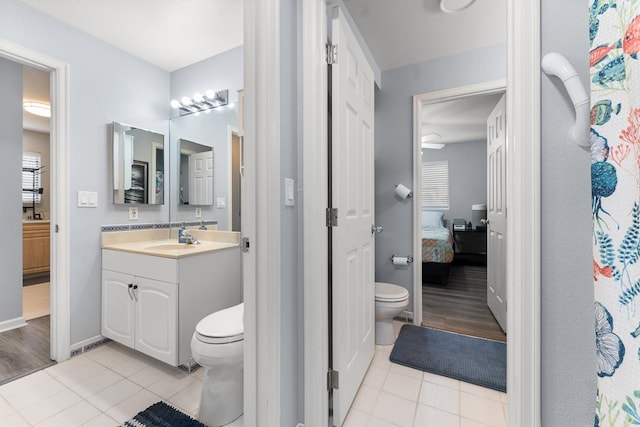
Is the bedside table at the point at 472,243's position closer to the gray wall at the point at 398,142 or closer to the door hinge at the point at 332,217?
the gray wall at the point at 398,142

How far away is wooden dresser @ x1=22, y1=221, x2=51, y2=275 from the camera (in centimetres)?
377

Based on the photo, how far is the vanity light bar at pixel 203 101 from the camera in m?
2.37

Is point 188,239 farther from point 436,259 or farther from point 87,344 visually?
point 436,259

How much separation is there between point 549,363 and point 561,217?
1.47 feet

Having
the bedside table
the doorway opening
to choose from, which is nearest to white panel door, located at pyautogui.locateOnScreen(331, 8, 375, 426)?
the doorway opening

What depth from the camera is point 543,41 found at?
83 cm

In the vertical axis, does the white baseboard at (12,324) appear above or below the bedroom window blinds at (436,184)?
below

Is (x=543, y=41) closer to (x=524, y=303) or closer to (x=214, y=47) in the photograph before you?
(x=524, y=303)

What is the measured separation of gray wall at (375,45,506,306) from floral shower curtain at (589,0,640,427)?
77.7 inches

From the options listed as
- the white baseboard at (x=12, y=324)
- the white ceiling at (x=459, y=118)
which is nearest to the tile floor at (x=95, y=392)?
the white baseboard at (x=12, y=324)

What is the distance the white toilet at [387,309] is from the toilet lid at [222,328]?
1.05 m

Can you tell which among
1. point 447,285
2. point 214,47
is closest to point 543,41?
point 214,47

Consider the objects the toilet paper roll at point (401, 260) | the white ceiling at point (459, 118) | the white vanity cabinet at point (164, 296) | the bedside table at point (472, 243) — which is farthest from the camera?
the bedside table at point (472, 243)

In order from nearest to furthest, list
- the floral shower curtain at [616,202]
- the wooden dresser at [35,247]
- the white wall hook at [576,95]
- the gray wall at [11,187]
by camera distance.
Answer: the floral shower curtain at [616,202], the white wall hook at [576,95], the gray wall at [11,187], the wooden dresser at [35,247]
